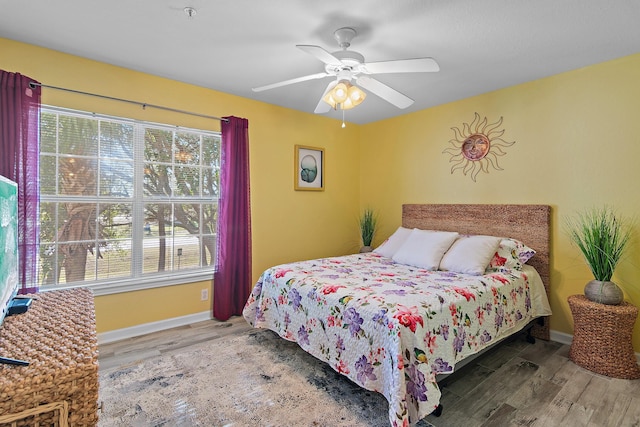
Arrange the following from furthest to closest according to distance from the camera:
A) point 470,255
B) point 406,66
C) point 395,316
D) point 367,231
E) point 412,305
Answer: point 367,231
point 470,255
point 406,66
point 412,305
point 395,316

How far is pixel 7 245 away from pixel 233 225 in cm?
198

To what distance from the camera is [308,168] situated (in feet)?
13.4

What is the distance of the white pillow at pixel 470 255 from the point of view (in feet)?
8.79

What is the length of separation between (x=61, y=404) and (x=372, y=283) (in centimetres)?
182

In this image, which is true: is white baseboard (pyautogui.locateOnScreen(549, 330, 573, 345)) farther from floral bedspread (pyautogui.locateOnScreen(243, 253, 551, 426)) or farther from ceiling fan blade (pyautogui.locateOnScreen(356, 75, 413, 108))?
ceiling fan blade (pyautogui.locateOnScreen(356, 75, 413, 108))

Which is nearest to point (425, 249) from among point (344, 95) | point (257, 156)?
point (344, 95)

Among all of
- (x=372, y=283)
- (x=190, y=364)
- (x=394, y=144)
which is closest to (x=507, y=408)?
(x=372, y=283)

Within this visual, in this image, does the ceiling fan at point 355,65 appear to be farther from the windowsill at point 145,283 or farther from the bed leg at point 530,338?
the bed leg at point 530,338

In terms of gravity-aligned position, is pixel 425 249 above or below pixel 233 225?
below

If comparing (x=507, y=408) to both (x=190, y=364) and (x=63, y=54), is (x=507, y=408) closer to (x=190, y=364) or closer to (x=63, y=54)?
(x=190, y=364)

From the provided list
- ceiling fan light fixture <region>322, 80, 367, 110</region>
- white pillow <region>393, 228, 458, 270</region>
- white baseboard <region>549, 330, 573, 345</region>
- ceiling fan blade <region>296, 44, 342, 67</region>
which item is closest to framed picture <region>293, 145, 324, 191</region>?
white pillow <region>393, 228, 458, 270</region>

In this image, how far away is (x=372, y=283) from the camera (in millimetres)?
2359

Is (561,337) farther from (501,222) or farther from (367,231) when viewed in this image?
(367,231)

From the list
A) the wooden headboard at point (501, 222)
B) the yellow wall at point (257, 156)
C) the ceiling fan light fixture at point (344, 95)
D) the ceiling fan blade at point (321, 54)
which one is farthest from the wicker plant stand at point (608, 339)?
the yellow wall at point (257, 156)
